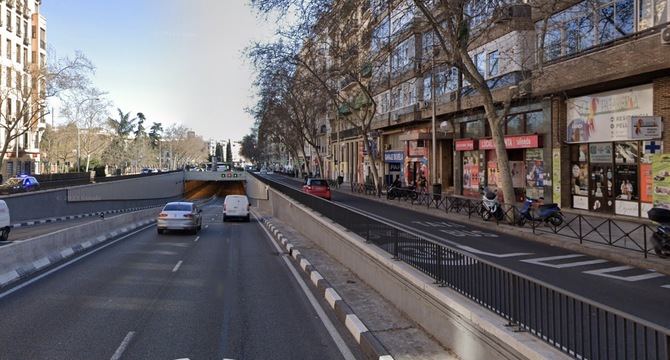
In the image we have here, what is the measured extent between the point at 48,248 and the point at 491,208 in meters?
16.0

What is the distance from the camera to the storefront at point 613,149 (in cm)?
2092

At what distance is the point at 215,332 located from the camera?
25.6 feet

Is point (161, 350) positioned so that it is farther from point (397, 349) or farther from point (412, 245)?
point (412, 245)

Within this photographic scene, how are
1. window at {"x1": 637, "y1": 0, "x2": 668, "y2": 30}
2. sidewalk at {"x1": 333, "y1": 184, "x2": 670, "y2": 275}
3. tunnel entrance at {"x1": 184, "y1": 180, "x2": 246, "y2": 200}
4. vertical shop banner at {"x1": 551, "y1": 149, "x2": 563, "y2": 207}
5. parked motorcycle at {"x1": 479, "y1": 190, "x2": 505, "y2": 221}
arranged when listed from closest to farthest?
sidewalk at {"x1": 333, "y1": 184, "x2": 670, "y2": 275}
window at {"x1": 637, "y1": 0, "x2": 668, "y2": 30}
parked motorcycle at {"x1": 479, "y1": 190, "x2": 505, "y2": 221}
vertical shop banner at {"x1": 551, "y1": 149, "x2": 563, "y2": 207}
tunnel entrance at {"x1": 184, "y1": 180, "x2": 246, "y2": 200}

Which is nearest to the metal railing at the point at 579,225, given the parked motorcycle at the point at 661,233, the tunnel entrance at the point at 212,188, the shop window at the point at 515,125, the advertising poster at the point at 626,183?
the parked motorcycle at the point at 661,233

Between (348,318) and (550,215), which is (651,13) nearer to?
(550,215)

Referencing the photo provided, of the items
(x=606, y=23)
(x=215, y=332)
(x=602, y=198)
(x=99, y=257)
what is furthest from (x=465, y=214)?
(x=215, y=332)

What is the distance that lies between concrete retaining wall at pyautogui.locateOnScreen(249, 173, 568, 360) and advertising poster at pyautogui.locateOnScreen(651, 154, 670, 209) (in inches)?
535

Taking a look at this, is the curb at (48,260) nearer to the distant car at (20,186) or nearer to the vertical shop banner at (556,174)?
the distant car at (20,186)

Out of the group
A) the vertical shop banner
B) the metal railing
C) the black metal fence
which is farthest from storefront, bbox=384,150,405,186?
the black metal fence

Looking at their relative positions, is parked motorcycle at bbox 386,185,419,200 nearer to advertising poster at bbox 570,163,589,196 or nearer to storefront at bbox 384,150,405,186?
advertising poster at bbox 570,163,589,196

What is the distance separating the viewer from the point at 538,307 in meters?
5.73

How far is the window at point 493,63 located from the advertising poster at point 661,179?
1235 centimetres

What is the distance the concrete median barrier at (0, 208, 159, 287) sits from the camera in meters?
12.1
